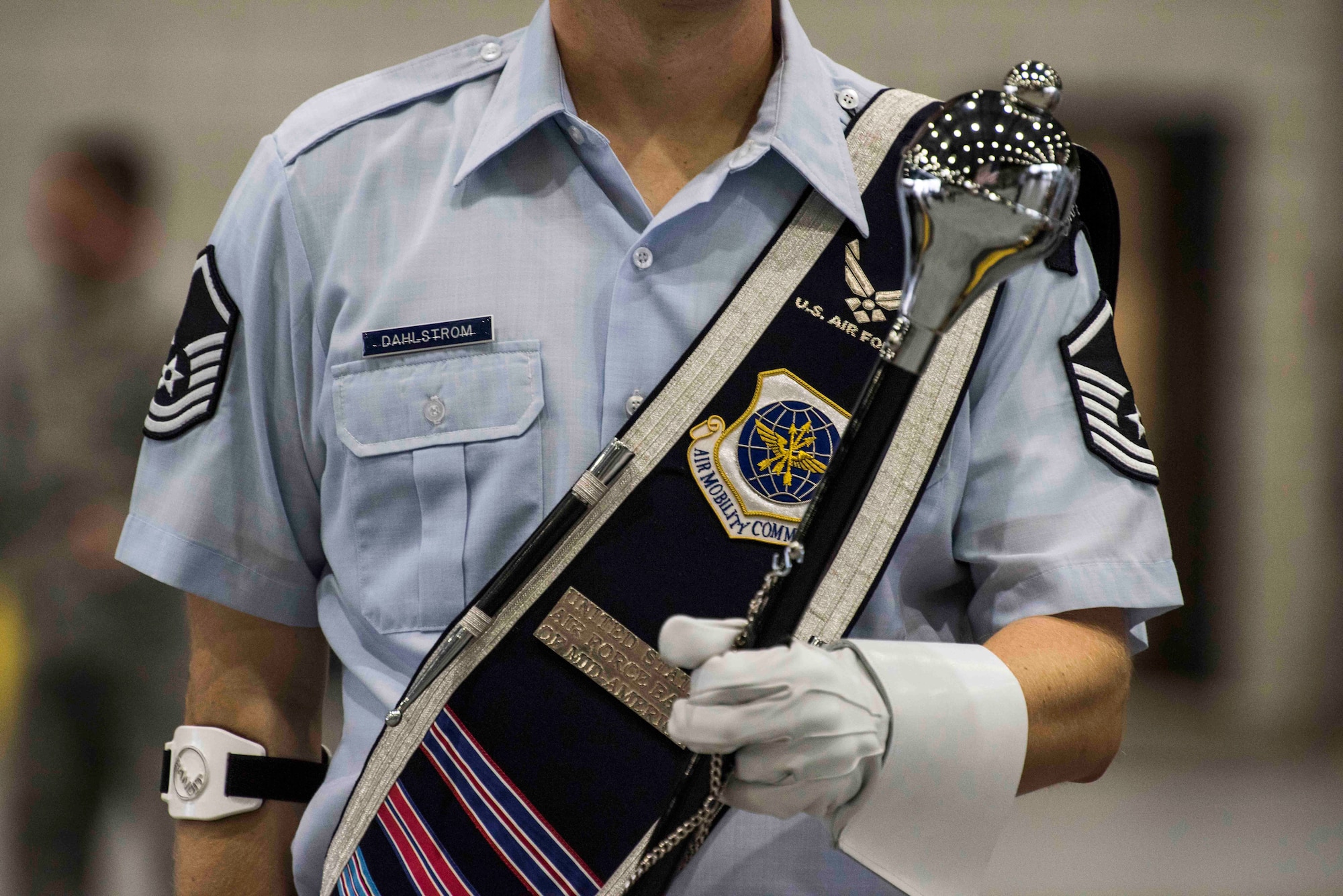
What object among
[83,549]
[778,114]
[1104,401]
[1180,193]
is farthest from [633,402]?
[1180,193]

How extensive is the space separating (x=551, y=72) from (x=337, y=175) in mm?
205

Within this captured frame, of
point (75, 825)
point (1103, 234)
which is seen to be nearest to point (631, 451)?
point (1103, 234)

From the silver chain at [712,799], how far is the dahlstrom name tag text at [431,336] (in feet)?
1.00

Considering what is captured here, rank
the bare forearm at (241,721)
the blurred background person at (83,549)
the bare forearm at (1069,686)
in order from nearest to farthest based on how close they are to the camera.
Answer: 1. the bare forearm at (1069,686)
2. the bare forearm at (241,721)
3. the blurred background person at (83,549)

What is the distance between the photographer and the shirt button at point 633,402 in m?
1.03

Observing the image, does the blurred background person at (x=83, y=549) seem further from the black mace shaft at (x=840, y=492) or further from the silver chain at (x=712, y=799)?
the black mace shaft at (x=840, y=492)

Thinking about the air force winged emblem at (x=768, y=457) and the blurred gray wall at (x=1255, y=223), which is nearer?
the air force winged emblem at (x=768, y=457)

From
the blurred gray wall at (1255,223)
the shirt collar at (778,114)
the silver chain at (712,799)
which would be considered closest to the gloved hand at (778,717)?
the silver chain at (712,799)

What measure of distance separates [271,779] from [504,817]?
0.29 meters

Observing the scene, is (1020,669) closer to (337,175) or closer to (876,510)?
(876,510)

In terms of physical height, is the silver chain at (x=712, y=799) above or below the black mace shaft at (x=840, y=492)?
below

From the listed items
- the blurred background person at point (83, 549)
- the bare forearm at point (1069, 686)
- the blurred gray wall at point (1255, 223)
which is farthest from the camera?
the blurred gray wall at point (1255, 223)

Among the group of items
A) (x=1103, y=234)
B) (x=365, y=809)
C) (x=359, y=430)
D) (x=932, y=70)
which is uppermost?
(x=932, y=70)

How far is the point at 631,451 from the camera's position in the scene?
1.00 meters
